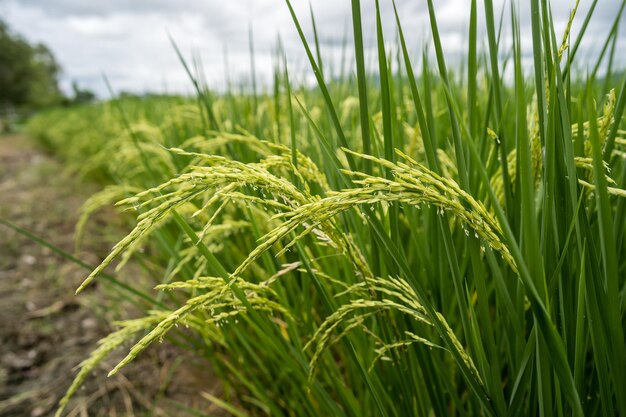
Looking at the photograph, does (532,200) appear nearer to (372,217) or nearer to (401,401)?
(372,217)

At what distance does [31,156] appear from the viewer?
10.8 m

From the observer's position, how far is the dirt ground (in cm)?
187

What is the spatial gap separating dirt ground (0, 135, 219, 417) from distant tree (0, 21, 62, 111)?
129 feet

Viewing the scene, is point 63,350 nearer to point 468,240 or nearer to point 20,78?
point 468,240

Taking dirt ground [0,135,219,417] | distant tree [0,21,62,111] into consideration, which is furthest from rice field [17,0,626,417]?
distant tree [0,21,62,111]

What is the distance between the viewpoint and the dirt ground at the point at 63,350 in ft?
6.14

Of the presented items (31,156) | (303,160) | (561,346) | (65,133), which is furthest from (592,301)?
(31,156)

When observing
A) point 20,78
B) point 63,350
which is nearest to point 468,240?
point 63,350

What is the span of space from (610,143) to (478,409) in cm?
58

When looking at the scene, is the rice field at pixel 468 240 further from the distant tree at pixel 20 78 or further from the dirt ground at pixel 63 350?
the distant tree at pixel 20 78

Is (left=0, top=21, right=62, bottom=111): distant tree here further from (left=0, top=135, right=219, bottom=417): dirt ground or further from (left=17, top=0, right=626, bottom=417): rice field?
(left=17, top=0, right=626, bottom=417): rice field

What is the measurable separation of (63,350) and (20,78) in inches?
1715

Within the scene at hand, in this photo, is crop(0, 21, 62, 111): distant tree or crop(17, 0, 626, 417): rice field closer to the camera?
crop(17, 0, 626, 417): rice field

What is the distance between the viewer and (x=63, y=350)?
2338 mm
